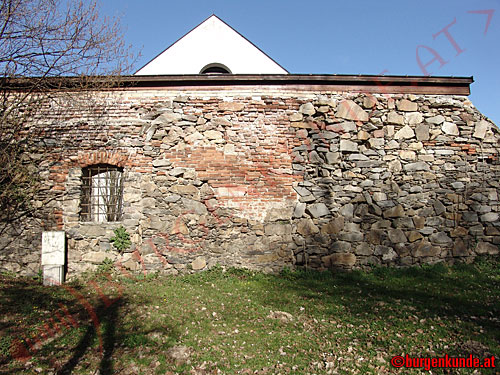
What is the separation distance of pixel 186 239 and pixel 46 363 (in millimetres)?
3510

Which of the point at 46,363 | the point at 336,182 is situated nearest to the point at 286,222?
the point at 336,182

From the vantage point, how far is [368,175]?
7230 millimetres

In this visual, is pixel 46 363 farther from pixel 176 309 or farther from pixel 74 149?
pixel 74 149

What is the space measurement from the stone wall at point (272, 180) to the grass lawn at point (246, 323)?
2.12 ft

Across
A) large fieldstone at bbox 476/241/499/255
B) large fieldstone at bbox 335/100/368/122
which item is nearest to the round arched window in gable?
large fieldstone at bbox 335/100/368/122

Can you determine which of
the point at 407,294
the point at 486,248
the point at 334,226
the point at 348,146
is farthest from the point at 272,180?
the point at 486,248

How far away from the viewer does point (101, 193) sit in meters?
7.38

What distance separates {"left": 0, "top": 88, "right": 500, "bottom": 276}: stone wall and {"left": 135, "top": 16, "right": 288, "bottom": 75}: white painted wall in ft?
13.8

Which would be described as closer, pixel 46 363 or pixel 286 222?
pixel 46 363

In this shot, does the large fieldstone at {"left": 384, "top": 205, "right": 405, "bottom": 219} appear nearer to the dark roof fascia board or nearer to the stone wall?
the stone wall

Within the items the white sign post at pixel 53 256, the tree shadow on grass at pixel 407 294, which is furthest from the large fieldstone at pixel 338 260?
the white sign post at pixel 53 256

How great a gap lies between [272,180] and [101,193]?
13.2 ft

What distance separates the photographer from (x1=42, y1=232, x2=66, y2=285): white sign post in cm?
661

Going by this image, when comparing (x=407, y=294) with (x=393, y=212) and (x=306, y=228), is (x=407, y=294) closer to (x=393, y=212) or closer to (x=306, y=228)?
(x=393, y=212)
